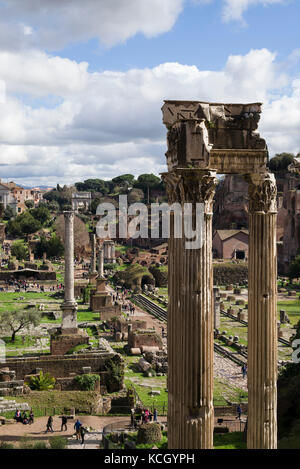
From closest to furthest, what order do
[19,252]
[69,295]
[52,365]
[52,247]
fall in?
1. [52,365]
2. [69,295]
3. [19,252]
4. [52,247]

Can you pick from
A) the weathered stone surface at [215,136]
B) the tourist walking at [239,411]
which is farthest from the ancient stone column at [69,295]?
the weathered stone surface at [215,136]

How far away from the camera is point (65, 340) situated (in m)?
27.2

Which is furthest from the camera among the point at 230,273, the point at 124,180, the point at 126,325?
the point at 124,180

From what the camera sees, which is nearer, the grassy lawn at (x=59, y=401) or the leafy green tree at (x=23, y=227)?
the grassy lawn at (x=59, y=401)

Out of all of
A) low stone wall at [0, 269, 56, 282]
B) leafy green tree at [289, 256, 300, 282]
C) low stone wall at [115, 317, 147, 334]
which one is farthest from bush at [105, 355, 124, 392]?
low stone wall at [0, 269, 56, 282]

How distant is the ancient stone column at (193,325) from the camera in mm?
6215

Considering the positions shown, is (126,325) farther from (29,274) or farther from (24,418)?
(29,274)

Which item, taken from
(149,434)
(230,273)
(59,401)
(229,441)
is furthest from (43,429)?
(230,273)

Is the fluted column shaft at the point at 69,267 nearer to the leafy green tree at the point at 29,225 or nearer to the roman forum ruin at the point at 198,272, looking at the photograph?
the roman forum ruin at the point at 198,272

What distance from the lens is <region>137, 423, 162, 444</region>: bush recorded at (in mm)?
15609

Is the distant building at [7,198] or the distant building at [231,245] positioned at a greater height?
the distant building at [7,198]

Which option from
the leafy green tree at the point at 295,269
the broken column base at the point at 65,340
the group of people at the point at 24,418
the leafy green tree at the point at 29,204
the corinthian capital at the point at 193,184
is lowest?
the group of people at the point at 24,418

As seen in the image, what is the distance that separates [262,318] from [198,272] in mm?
1787

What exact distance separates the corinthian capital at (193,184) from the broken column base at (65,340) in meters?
22.0
